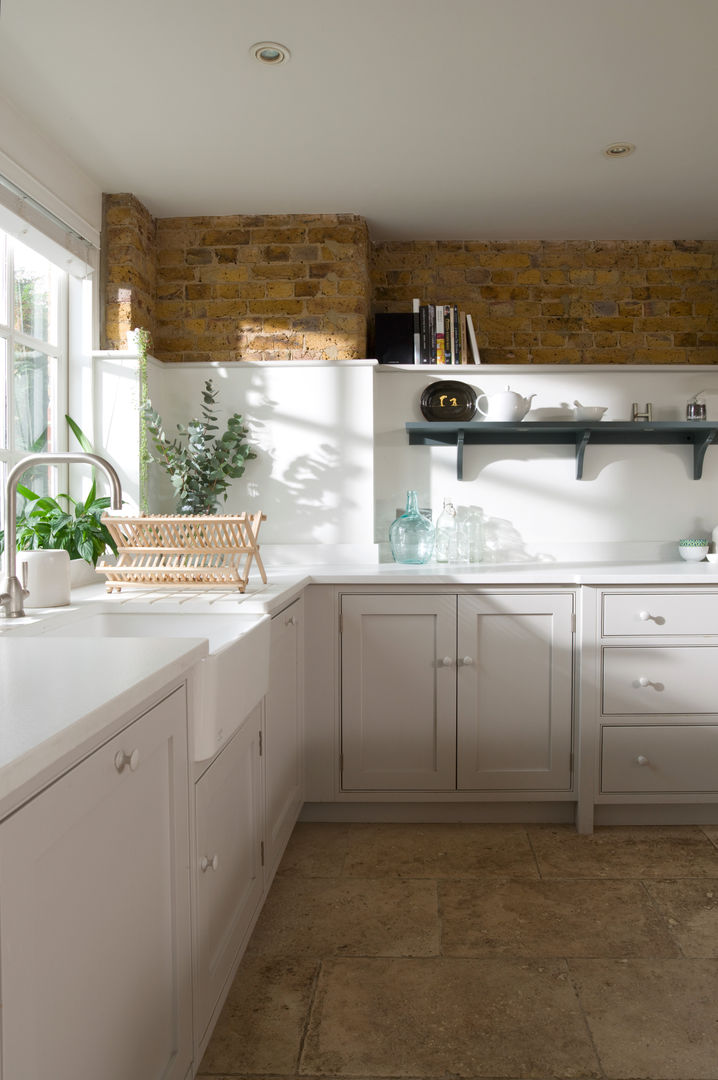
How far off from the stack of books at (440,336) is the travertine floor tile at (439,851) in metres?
1.82

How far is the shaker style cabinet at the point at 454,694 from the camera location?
2.78m

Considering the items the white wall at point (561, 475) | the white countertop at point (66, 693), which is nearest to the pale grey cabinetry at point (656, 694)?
the white wall at point (561, 475)

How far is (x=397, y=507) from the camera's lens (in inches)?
137

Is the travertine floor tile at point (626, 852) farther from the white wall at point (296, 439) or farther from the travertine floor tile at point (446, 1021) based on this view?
the white wall at point (296, 439)

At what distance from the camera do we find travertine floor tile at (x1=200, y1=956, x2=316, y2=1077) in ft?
5.30

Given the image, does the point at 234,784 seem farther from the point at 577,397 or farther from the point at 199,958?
the point at 577,397

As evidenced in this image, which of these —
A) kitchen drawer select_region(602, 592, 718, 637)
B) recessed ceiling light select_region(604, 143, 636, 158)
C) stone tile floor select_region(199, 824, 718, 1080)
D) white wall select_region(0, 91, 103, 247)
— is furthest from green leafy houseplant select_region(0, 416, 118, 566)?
recessed ceiling light select_region(604, 143, 636, 158)

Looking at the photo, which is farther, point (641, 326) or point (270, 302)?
point (641, 326)

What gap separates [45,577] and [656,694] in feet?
6.48

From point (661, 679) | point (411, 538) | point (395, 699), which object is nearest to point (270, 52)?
point (411, 538)

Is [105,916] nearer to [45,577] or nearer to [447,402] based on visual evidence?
[45,577]

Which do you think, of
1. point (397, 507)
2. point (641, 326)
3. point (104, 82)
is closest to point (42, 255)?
point (104, 82)

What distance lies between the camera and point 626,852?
8.54 ft

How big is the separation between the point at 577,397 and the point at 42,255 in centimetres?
213
